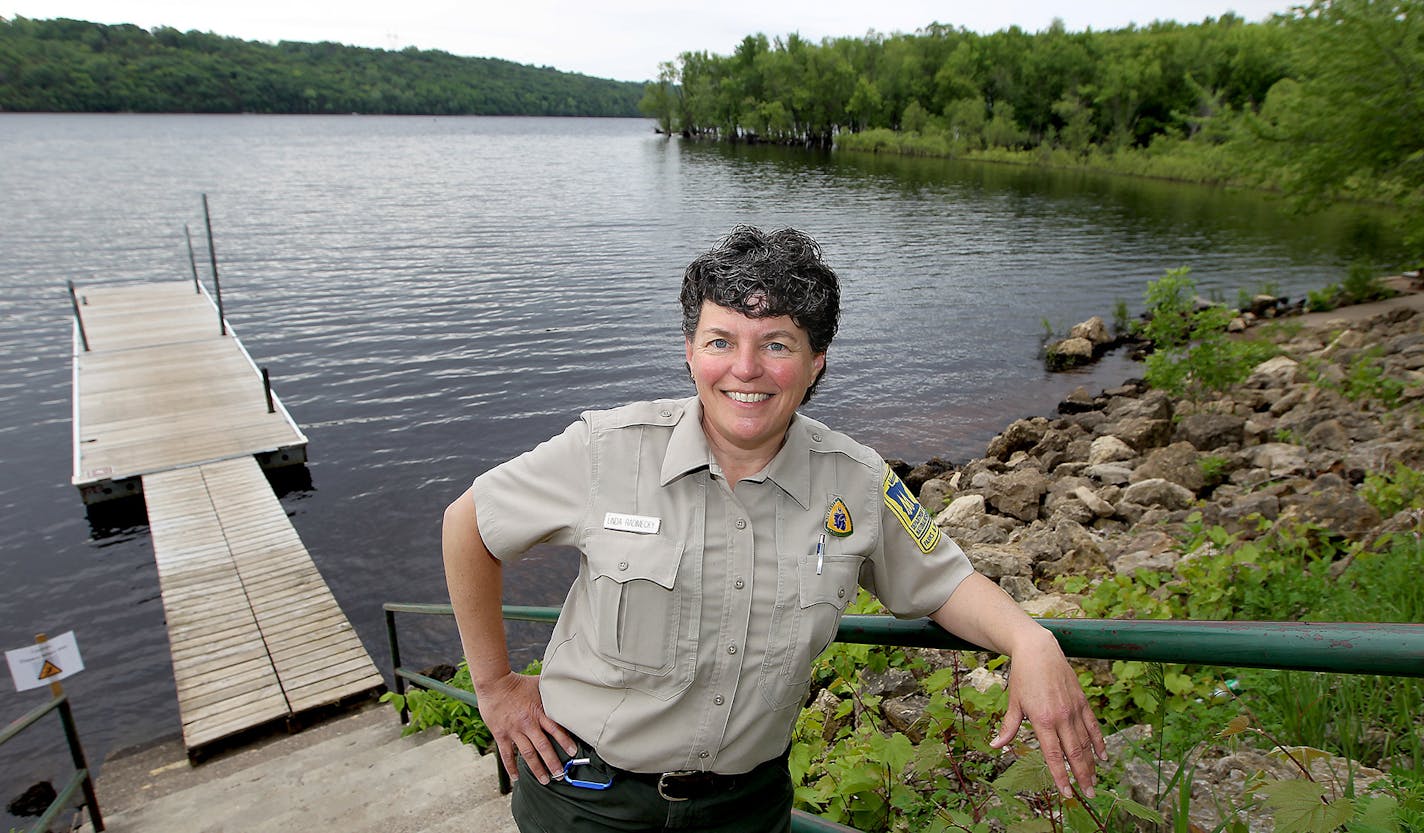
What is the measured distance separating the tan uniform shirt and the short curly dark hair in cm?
25

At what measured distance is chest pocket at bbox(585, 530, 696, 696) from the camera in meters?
1.80

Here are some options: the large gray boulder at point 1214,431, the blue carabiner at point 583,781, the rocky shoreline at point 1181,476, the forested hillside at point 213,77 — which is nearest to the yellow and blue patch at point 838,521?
the blue carabiner at point 583,781

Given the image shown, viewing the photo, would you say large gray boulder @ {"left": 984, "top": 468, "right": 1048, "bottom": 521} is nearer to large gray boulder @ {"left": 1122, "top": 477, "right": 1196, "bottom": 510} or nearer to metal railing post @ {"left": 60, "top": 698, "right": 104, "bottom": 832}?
large gray boulder @ {"left": 1122, "top": 477, "right": 1196, "bottom": 510}

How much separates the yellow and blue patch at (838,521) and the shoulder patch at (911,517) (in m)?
0.10

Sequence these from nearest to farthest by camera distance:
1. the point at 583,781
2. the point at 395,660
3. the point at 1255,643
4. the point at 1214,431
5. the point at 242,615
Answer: the point at 1255,643
the point at 583,781
the point at 395,660
the point at 242,615
the point at 1214,431

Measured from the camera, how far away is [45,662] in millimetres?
5086

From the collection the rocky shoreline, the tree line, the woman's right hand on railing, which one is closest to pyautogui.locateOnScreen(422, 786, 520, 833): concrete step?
the rocky shoreline

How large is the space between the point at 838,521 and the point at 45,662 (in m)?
5.39

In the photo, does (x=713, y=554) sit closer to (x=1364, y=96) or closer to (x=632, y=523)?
(x=632, y=523)

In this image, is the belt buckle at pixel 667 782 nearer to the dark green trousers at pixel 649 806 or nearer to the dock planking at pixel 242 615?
the dark green trousers at pixel 649 806

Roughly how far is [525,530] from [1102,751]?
1.21m

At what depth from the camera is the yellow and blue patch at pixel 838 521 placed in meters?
1.87

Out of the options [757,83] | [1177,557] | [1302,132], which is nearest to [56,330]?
[1177,557]

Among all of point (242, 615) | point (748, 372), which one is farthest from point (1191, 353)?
point (748, 372)
